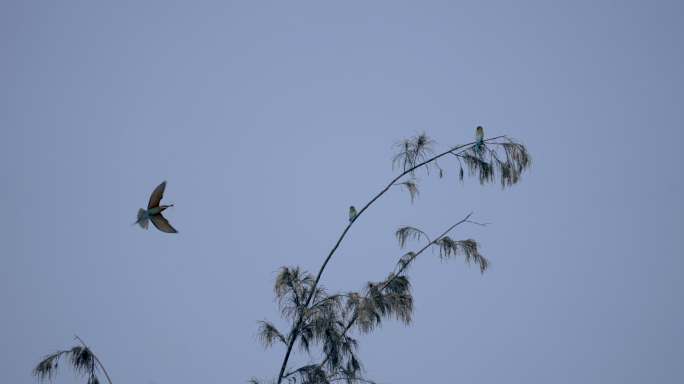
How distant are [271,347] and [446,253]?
2.45 metres

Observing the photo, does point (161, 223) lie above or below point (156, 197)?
below

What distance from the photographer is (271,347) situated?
297 inches

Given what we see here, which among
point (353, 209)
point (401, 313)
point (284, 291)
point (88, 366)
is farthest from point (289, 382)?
point (353, 209)

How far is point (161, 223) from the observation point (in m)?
7.59

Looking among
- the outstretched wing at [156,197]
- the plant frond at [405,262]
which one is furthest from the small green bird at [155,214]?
the plant frond at [405,262]

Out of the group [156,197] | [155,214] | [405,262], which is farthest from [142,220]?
[405,262]

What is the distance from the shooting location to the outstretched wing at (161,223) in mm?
7520

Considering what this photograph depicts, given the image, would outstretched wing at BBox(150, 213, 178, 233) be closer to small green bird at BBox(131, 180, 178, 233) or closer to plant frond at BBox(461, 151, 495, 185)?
small green bird at BBox(131, 180, 178, 233)

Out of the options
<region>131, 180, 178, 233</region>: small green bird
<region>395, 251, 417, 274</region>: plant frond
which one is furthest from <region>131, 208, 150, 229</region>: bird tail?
<region>395, 251, 417, 274</region>: plant frond

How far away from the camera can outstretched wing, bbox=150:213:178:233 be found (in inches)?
296

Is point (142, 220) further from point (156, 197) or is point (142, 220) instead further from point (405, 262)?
point (405, 262)

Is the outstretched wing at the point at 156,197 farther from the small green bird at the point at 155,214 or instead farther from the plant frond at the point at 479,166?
the plant frond at the point at 479,166

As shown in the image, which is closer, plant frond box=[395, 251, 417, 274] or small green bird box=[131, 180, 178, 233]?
small green bird box=[131, 180, 178, 233]

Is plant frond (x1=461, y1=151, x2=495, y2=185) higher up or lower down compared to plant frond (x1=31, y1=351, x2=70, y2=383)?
higher up
